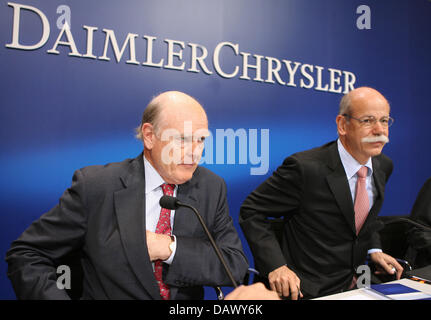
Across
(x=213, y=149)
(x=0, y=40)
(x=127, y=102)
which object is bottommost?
(x=213, y=149)

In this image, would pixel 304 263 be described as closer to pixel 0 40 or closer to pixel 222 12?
pixel 222 12

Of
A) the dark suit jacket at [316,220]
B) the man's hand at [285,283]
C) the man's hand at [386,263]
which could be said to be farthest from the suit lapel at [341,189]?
the man's hand at [285,283]

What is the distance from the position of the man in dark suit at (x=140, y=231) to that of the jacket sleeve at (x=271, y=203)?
14.8 inches

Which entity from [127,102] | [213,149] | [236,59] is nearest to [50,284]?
[127,102]

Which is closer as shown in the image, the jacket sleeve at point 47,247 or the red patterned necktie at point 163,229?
the jacket sleeve at point 47,247

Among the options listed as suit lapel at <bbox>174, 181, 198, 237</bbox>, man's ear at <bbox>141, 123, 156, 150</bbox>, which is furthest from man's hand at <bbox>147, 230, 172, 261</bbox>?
man's ear at <bbox>141, 123, 156, 150</bbox>

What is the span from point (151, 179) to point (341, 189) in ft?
3.58

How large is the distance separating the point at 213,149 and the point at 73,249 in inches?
64.1

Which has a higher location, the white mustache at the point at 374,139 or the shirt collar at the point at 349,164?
the white mustache at the point at 374,139

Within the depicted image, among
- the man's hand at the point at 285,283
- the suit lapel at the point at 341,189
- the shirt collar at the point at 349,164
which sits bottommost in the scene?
the man's hand at the point at 285,283

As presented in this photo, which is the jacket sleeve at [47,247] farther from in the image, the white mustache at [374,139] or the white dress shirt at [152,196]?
the white mustache at [374,139]

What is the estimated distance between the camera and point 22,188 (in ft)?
7.16

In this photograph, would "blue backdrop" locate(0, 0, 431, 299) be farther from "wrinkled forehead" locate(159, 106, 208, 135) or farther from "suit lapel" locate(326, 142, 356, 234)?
"wrinkled forehead" locate(159, 106, 208, 135)

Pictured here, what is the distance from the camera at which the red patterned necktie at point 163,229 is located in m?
1.30
